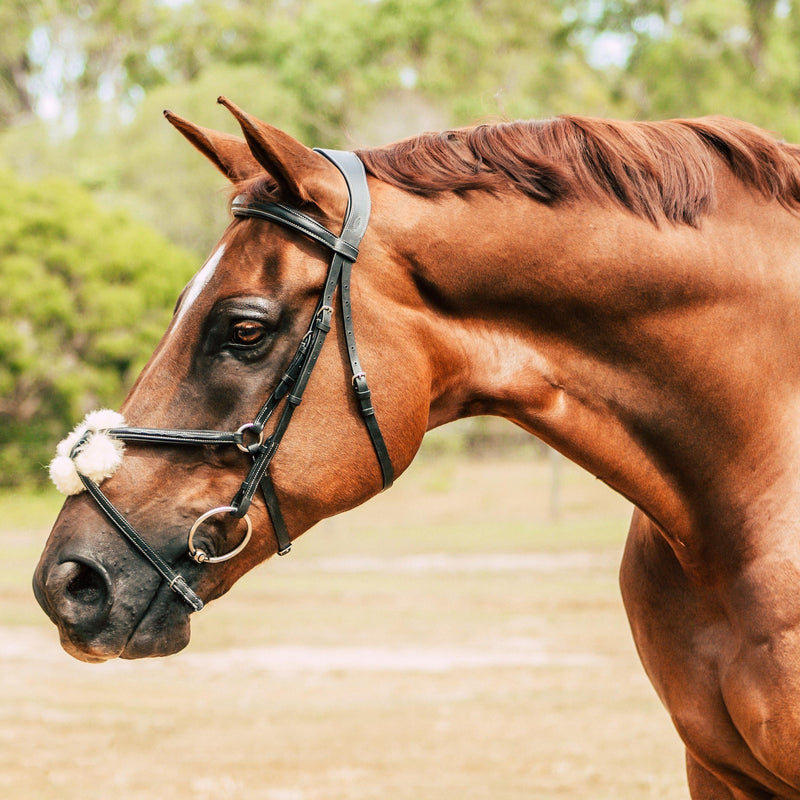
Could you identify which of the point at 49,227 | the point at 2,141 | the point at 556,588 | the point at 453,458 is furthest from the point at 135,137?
the point at 556,588

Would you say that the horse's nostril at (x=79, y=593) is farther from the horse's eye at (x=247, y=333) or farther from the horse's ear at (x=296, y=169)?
the horse's ear at (x=296, y=169)

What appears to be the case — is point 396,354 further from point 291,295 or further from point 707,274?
point 707,274

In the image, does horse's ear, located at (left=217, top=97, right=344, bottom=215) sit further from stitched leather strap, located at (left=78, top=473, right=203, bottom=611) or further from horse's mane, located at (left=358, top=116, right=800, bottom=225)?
stitched leather strap, located at (left=78, top=473, right=203, bottom=611)

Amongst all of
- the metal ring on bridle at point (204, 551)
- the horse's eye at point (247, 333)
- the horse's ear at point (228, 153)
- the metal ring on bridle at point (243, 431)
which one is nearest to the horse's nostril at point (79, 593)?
the metal ring on bridle at point (204, 551)

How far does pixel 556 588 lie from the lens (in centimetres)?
1205

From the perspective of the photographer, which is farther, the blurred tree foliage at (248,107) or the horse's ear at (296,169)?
the blurred tree foliage at (248,107)

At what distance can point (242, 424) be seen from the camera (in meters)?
2.40

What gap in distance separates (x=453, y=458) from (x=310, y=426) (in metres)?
22.1

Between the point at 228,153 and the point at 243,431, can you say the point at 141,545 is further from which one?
the point at 228,153

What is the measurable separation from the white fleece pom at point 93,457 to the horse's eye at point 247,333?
0.35 m


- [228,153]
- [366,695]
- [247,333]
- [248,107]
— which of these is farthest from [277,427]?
[248,107]

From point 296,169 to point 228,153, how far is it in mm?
372

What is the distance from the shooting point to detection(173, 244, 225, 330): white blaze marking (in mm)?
2475

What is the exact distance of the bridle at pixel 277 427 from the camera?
93.7 inches
